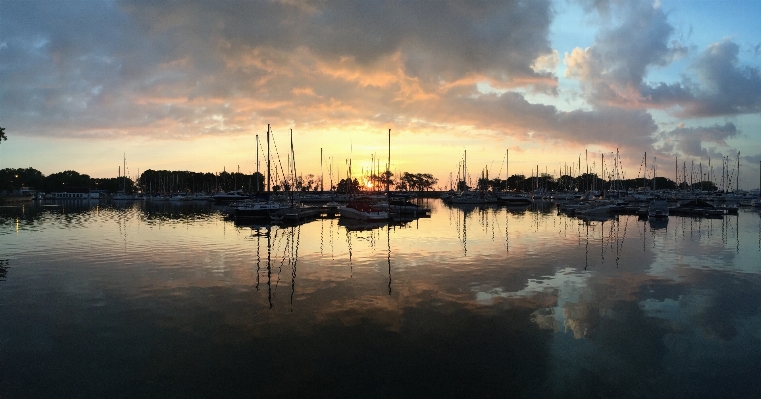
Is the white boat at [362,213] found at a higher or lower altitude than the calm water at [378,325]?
higher

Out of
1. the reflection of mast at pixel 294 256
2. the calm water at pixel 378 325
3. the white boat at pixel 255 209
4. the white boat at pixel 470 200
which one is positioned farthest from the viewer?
the white boat at pixel 470 200

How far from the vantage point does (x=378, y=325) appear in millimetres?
14375

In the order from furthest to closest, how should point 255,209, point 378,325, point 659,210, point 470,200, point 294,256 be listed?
1. point 470,200
2. point 659,210
3. point 255,209
4. point 294,256
5. point 378,325

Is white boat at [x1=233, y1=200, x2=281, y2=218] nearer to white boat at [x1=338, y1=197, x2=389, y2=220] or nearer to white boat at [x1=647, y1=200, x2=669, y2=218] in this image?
white boat at [x1=338, y1=197, x2=389, y2=220]

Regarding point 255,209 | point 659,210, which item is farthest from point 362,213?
point 659,210

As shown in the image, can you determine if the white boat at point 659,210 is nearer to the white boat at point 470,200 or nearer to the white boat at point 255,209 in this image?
the white boat at point 255,209

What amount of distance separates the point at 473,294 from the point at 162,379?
12.1m

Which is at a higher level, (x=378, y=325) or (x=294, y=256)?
(x=294, y=256)

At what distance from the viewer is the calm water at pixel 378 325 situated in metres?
10.4

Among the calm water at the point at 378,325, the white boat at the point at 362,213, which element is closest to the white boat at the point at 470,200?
the white boat at the point at 362,213

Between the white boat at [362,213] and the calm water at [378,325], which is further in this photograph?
the white boat at [362,213]

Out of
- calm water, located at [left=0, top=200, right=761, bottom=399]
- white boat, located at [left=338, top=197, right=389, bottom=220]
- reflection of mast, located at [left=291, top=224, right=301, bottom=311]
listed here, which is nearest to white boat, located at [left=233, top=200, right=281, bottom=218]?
white boat, located at [left=338, top=197, right=389, bottom=220]

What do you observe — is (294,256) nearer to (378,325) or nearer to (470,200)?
(378,325)

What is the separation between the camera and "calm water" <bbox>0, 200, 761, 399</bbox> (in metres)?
10.4
